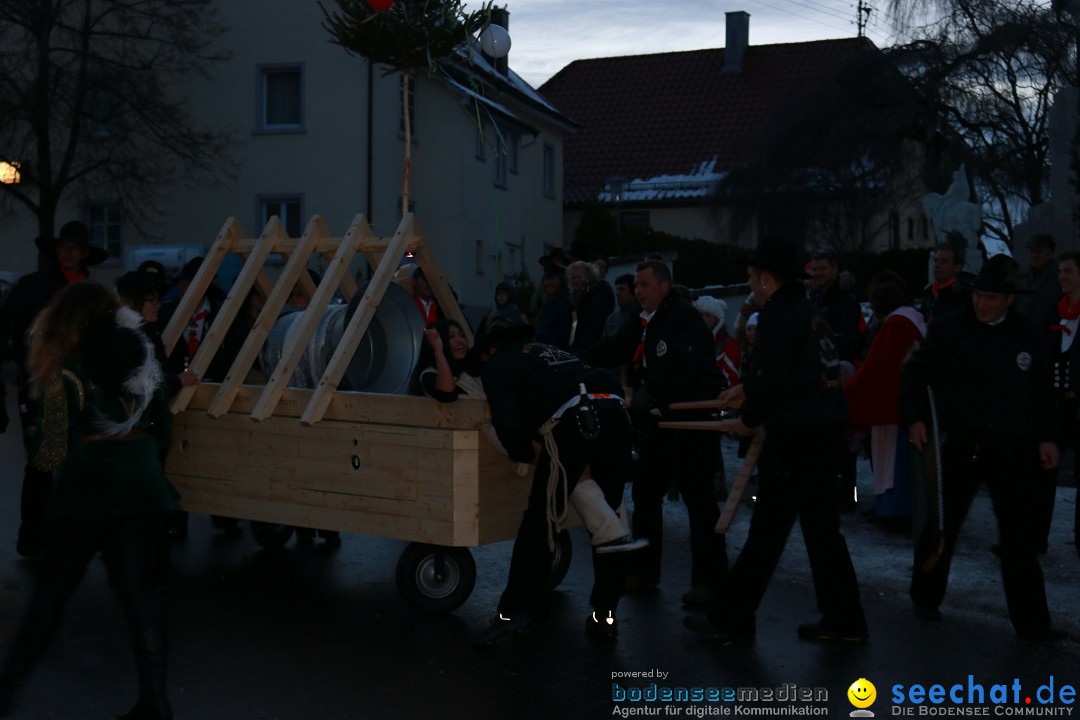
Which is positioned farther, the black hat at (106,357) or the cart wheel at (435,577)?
the cart wheel at (435,577)

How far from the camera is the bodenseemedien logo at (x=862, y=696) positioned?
5.52 metres

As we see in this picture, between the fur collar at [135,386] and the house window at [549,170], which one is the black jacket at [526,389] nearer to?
the fur collar at [135,386]

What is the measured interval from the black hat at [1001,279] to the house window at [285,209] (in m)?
26.6

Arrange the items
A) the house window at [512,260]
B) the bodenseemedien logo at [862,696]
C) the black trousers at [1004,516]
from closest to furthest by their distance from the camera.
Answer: the bodenseemedien logo at [862,696] → the black trousers at [1004,516] → the house window at [512,260]

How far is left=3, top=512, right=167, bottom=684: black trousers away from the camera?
17.1 ft

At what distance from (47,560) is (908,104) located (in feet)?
83.3

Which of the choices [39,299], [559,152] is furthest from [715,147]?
[39,299]

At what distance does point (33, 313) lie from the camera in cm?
861

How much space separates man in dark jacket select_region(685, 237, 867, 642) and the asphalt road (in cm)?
19

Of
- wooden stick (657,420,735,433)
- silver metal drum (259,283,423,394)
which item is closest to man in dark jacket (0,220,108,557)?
silver metal drum (259,283,423,394)

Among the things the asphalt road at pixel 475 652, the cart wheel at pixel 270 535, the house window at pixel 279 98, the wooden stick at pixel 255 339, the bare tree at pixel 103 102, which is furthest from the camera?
the house window at pixel 279 98

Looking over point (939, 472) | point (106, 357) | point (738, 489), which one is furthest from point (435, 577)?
point (939, 472)

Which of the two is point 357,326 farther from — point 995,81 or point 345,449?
point 995,81

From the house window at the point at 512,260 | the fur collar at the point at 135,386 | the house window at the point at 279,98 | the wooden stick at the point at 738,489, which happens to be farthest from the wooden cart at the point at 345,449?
the house window at the point at 512,260
